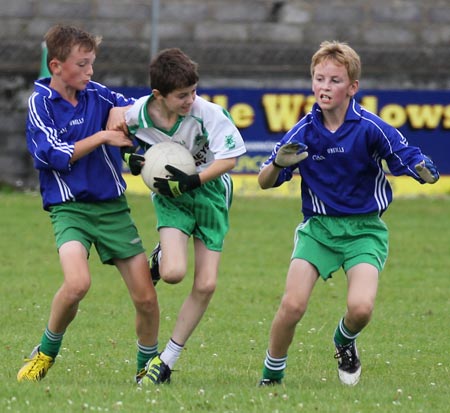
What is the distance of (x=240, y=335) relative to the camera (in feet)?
29.6

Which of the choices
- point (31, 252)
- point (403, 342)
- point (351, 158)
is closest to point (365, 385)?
point (351, 158)

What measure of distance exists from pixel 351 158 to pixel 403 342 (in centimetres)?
242

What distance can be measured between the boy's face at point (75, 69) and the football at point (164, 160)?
1.78 feet

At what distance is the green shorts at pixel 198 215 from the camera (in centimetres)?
693

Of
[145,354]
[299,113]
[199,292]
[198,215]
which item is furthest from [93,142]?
[299,113]

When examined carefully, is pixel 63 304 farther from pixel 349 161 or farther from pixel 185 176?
pixel 349 161

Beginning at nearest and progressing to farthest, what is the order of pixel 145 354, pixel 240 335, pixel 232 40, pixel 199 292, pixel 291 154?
pixel 291 154 < pixel 199 292 < pixel 145 354 < pixel 240 335 < pixel 232 40

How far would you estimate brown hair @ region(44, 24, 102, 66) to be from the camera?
6771 mm

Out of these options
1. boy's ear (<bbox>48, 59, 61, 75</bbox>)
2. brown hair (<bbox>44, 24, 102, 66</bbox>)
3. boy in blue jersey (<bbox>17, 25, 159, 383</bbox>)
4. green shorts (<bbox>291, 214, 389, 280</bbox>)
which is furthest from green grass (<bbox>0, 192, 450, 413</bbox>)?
brown hair (<bbox>44, 24, 102, 66</bbox>)

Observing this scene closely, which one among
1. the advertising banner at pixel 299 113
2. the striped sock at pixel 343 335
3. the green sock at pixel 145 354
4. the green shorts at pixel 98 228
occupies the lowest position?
the advertising banner at pixel 299 113

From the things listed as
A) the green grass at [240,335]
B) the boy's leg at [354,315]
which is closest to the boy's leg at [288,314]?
the green grass at [240,335]

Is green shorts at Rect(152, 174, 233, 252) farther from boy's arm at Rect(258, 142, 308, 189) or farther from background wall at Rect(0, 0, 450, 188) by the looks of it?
background wall at Rect(0, 0, 450, 188)

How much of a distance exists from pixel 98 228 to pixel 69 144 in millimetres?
522

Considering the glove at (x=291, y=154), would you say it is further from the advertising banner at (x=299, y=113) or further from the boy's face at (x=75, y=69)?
the advertising banner at (x=299, y=113)
